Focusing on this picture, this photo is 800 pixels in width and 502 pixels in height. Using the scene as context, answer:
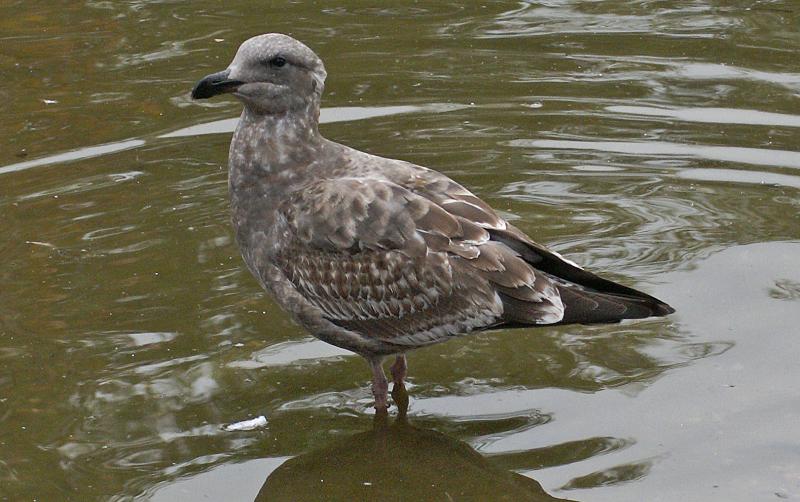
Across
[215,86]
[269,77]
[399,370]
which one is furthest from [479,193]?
[215,86]

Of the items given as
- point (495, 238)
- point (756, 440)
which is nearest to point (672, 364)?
point (756, 440)

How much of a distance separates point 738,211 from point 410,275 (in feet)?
10.1

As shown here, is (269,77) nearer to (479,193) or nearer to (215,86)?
(215,86)

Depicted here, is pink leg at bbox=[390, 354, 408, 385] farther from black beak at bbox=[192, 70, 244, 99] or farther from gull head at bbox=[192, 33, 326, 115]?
black beak at bbox=[192, 70, 244, 99]

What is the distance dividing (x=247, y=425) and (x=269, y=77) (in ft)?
6.18

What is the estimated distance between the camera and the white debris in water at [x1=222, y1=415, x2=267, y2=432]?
6.94 m

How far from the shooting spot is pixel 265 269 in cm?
713

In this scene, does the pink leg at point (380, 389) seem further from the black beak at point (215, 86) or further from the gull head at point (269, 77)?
the black beak at point (215, 86)

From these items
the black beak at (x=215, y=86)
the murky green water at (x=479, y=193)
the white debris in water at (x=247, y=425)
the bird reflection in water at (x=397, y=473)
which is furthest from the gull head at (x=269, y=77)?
the bird reflection in water at (x=397, y=473)

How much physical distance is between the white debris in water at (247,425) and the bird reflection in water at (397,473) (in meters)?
0.36

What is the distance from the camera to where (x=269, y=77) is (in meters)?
7.22

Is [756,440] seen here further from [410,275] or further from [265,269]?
[265,269]

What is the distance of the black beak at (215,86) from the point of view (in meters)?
7.12

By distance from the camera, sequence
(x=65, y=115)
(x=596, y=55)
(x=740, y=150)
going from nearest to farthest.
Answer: (x=740, y=150) < (x=65, y=115) < (x=596, y=55)
